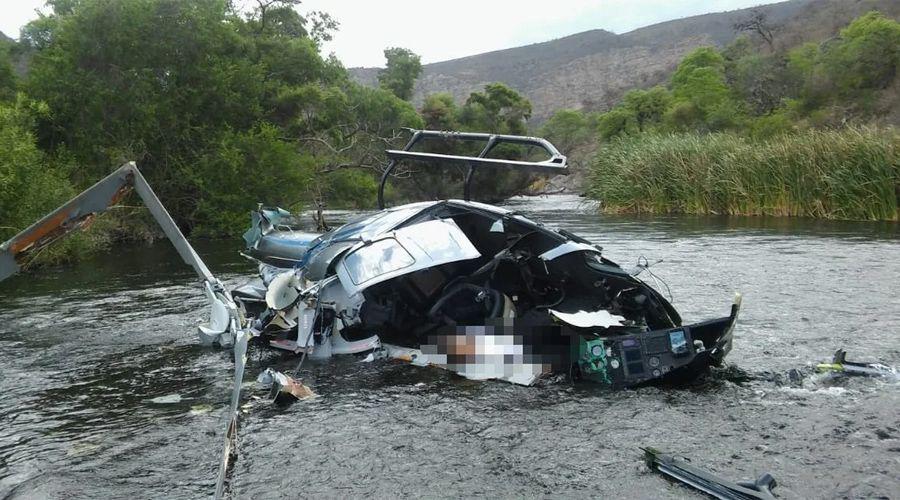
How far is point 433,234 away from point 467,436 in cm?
227

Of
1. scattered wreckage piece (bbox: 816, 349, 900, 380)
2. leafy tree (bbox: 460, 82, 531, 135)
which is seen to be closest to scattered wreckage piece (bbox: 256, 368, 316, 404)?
scattered wreckage piece (bbox: 816, 349, 900, 380)

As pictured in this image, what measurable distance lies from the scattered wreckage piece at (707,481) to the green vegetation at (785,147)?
827 inches

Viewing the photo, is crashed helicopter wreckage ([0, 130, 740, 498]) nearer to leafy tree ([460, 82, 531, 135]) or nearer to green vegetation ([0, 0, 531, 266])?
green vegetation ([0, 0, 531, 266])

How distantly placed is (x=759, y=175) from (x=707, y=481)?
2388cm

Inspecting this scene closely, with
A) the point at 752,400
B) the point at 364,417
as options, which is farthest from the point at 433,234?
the point at 752,400

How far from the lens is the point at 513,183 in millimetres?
59062

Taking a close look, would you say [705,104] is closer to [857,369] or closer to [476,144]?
[476,144]

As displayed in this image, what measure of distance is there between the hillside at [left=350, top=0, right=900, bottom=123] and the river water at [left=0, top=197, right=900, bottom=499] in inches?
5226

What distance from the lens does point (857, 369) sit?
689cm

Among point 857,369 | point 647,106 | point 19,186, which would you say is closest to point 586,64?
point 647,106

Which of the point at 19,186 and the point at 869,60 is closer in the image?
the point at 19,186

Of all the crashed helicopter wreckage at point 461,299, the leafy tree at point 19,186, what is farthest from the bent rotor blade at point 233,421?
the leafy tree at point 19,186

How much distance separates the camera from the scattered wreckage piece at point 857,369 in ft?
22.4

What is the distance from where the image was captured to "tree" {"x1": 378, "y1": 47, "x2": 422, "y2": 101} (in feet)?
253
